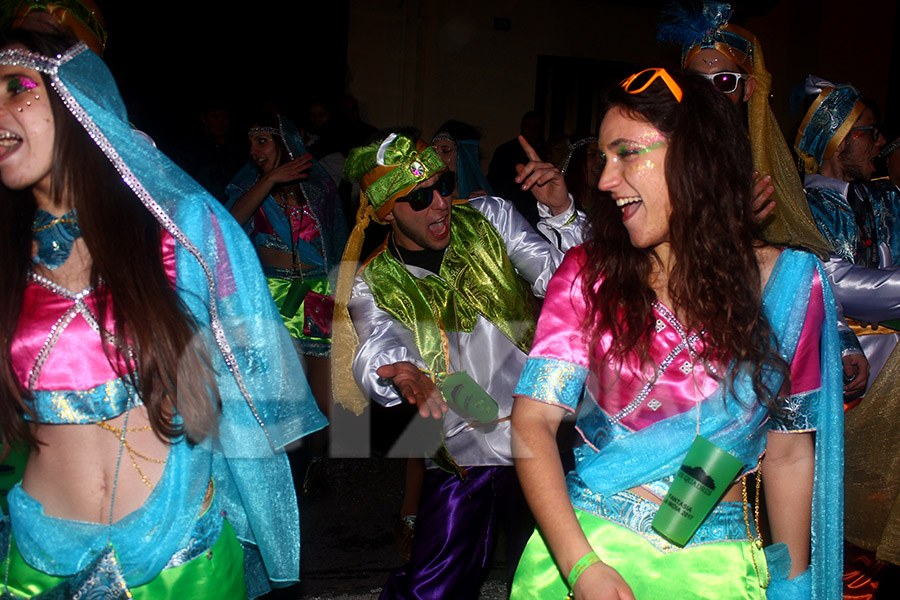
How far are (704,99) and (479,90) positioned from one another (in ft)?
28.6

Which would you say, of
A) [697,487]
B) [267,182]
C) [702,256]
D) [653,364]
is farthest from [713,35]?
[267,182]

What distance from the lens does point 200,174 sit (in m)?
6.43

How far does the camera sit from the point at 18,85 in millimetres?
1821

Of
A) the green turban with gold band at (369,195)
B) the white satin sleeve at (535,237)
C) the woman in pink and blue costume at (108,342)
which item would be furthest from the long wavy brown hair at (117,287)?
the white satin sleeve at (535,237)

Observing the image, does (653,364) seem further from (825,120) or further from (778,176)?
(825,120)

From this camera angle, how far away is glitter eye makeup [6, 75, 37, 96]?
182 cm

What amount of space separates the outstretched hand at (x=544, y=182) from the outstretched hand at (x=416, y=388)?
0.73 m

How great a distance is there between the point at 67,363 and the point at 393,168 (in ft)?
6.30

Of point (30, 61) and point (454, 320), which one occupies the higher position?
point (30, 61)

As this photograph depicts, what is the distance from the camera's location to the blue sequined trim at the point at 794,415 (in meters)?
1.96

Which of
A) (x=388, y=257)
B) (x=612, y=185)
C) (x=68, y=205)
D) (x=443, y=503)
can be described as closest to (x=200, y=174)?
(x=388, y=257)

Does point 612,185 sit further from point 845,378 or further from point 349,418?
point 349,418

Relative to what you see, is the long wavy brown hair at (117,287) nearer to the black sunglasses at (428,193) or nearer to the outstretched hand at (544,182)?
the outstretched hand at (544,182)

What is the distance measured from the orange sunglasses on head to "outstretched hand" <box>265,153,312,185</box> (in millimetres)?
3352
